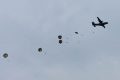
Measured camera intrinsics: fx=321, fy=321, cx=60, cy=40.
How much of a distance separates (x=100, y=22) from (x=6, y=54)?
7161 cm

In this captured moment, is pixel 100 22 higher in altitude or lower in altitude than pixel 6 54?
higher

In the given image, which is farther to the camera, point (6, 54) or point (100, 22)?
point (100, 22)

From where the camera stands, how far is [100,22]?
19962cm

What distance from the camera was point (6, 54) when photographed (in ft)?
499
